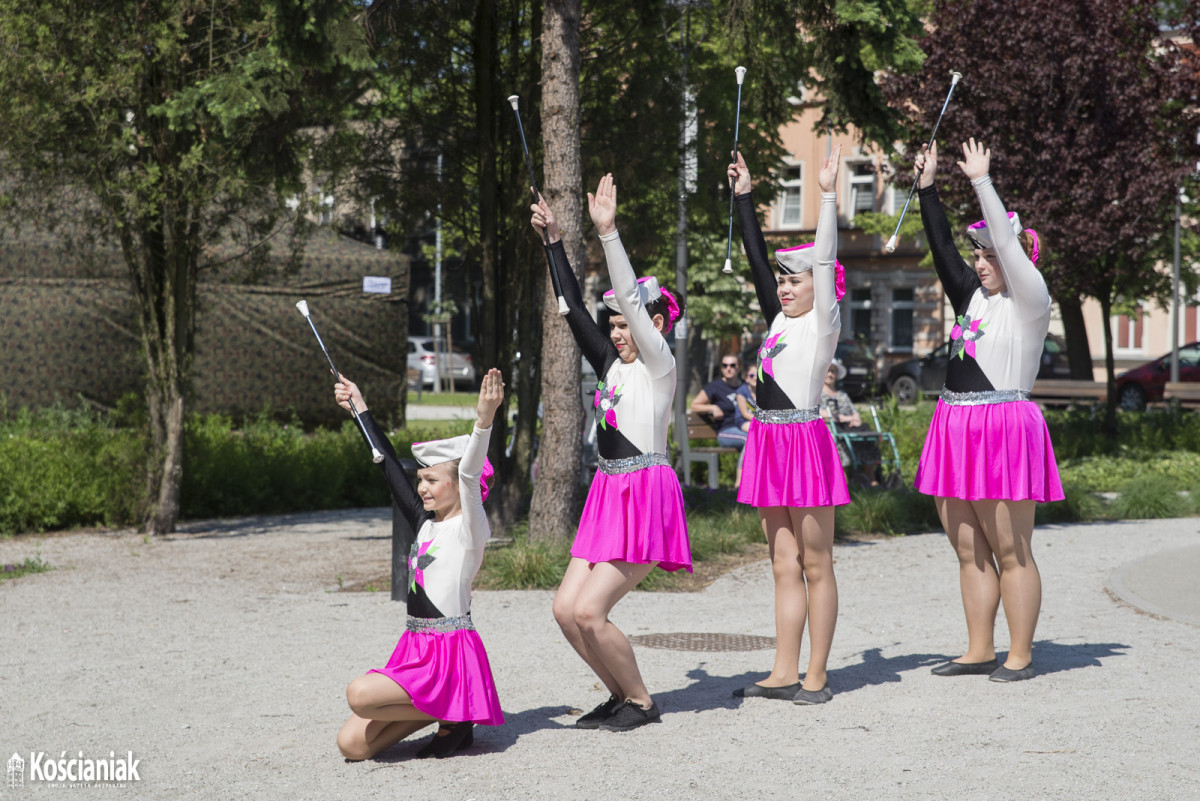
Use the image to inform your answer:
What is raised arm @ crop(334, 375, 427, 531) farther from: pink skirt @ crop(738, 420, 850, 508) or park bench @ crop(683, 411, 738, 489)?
park bench @ crop(683, 411, 738, 489)

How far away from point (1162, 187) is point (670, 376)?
13.3 m

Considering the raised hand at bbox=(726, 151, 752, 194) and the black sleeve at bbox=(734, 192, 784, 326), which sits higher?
the raised hand at bbox=(726, 151, 752, 194)

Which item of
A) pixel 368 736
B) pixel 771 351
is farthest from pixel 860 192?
pixel 368 736

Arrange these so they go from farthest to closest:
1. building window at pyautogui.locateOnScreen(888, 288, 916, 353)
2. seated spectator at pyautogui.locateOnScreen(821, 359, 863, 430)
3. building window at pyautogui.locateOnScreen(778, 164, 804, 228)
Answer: building window at pyautogui.locateOnScreen(778, 164, 804, 228) < building window at pyautogui.locateOnScreen(888, 288, 916, 353) < seated spectator at pyautogui.locateOnScreen(821, 359, 863, 430)

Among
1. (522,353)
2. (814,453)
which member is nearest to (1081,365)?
(522,353)

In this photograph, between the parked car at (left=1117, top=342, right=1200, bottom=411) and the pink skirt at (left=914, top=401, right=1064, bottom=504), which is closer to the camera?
the pink skirt at (left=914, top=401, right=1064, bottom=504)

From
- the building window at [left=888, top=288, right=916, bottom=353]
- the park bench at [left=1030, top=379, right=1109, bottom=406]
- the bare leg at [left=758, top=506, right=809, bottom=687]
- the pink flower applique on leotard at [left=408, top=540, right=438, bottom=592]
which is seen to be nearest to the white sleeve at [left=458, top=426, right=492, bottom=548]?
the pink flower applique on leotard at [left=408, top=540, right=438, bottom=592]

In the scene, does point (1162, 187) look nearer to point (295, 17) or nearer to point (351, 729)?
point (295, 17)

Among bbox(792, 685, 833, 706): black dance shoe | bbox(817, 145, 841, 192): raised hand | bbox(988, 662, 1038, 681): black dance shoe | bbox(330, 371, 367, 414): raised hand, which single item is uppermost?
bbox(817, 145, 841, 192): raised hand

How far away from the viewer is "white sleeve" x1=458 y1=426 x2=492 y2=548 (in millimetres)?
4668

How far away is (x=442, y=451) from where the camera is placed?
4828 millimetres

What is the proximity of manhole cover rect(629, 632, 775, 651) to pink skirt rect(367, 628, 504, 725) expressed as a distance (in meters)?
2.11

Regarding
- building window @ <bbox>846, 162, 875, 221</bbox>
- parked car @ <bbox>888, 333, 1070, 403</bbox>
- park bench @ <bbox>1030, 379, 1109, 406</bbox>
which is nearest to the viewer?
park bench @ <bbox>1030, 379, 1109, 406</bbox>

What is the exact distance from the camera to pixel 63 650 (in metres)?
6.90
